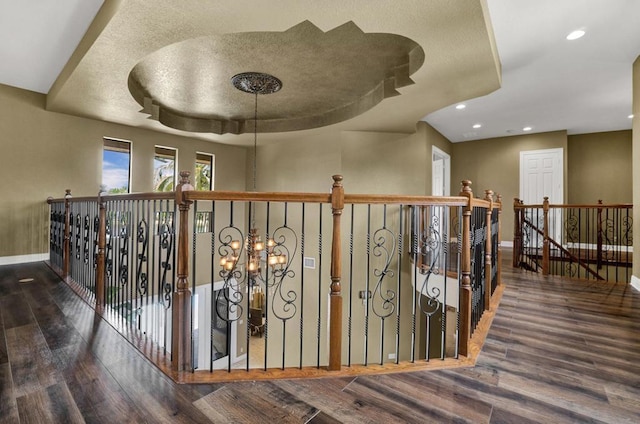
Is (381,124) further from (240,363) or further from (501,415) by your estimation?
(240,363)

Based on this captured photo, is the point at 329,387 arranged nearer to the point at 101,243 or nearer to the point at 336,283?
the point at 336,283

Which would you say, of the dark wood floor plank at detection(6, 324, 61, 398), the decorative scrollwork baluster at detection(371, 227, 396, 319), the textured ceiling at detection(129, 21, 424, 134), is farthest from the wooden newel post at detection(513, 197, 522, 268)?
the dark wood floor plank at detection(6, 324, 61, 398)

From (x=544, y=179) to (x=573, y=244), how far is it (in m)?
1.59

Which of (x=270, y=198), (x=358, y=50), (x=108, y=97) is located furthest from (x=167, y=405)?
(x=108, y=97)

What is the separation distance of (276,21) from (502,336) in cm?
319

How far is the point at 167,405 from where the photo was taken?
150cm

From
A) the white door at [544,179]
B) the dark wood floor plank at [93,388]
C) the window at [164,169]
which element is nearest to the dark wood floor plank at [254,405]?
the dark wood floor plank at [93,388]

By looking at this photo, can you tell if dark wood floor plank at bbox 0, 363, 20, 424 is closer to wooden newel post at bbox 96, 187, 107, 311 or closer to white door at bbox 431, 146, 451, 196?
wooden newel post at bbox 96, 187, 107, 311

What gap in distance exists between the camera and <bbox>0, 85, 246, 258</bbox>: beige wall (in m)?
4.57

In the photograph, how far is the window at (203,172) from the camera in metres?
7.00

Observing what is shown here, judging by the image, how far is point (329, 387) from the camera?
1689 millimetres

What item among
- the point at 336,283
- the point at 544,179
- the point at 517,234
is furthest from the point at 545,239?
the point at 336,283

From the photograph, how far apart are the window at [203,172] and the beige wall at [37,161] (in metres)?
1.59

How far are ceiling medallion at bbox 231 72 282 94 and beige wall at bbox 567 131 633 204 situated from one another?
7.15 metres
